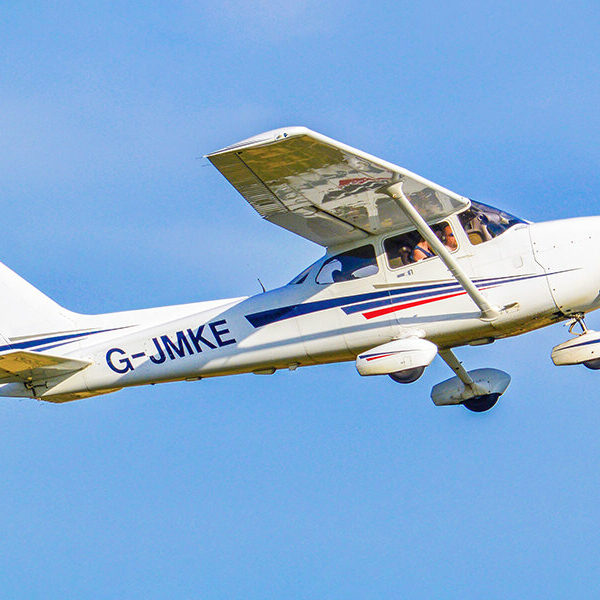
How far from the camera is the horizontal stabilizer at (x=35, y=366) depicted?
13.7 metres

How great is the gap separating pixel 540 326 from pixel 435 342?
1.24 metres

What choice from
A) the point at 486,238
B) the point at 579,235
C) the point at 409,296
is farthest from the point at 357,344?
the point at 579,235

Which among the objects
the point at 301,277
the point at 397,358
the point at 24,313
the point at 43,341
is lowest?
the point at 397,358

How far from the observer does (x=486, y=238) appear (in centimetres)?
1287

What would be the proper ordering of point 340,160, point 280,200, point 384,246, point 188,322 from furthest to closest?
1. point 188,322
2. point 384,246
3. point 280,200
4. point 340,160

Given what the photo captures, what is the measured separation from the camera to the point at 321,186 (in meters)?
12.1

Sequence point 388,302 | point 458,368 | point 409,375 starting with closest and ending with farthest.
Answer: point 409,375
point 388,302
point 458,368

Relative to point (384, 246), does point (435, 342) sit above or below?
below

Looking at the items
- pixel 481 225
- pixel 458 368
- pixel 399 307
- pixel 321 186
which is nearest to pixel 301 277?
pixel 399 307

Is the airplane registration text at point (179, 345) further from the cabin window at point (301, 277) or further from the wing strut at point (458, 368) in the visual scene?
the wing strut at point (458, 368)

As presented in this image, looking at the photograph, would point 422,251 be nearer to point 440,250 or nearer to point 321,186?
point 440,250

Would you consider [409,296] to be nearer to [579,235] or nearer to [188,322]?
[579,235]

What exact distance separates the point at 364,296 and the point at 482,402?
285 centimetres

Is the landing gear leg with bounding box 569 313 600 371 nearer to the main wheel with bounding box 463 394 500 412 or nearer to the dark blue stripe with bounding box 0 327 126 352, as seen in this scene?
the main wheel with bounding box 463 394 500 412
